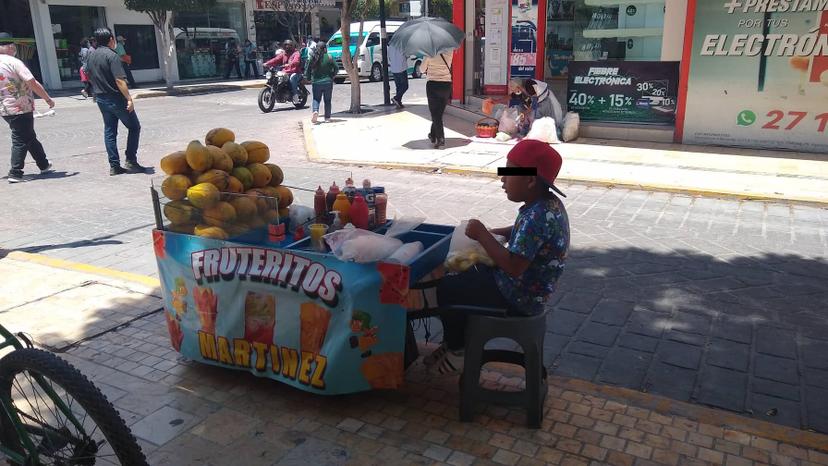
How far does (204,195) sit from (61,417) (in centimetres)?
154

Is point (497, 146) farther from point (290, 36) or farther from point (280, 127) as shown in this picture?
point (290, 36)

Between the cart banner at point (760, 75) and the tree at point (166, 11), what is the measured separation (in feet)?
59.9

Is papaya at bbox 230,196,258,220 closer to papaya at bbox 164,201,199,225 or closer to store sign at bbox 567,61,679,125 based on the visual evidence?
papaya at bbox 164,201,199,225

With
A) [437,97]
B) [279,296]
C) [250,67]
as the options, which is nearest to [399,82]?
[437,97]

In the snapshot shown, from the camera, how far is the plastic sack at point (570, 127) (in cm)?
1174

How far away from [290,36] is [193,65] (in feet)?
23.0

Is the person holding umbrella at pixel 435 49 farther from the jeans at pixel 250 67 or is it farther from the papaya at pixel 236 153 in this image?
the jeans at pixel 250 67

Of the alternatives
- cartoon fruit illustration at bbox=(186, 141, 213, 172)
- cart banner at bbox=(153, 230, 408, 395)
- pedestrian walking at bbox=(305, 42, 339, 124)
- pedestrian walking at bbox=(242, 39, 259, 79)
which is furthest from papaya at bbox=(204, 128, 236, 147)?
pedestrian walking at bbox=(242, 39, 259, 79)

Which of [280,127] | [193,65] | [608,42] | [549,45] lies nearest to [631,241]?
[608,42]

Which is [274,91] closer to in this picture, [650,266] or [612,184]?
[612,184]

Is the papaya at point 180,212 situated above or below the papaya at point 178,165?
below

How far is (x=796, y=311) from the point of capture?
190 inches

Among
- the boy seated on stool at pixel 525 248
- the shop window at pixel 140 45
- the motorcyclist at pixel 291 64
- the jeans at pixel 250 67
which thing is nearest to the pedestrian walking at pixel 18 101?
the boy seated on stool at pixel 525 248

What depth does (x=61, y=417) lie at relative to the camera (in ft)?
9.07
